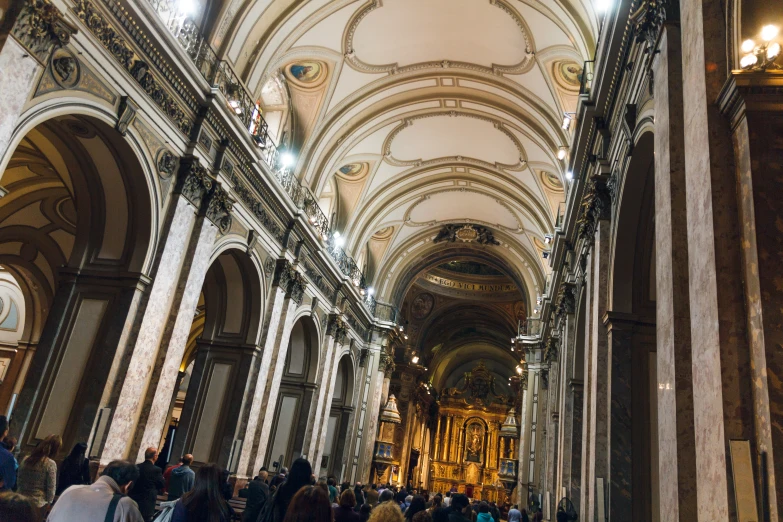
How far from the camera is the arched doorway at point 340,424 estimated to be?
18.5 meters

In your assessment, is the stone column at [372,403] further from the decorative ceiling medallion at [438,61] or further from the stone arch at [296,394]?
the decorative ceiling medallion at [438,61]

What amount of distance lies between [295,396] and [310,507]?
43.8 feet

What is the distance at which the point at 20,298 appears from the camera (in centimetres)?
1575

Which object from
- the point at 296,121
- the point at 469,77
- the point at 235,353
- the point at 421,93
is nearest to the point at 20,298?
the point at 235,353

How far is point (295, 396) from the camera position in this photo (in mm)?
16031

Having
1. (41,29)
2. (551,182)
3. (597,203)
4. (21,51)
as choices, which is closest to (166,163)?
(41,29)

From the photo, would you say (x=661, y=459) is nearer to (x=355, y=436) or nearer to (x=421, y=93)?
(x=421, y=93)

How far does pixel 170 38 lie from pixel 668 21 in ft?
20.4

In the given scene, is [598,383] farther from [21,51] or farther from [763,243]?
[21,51]

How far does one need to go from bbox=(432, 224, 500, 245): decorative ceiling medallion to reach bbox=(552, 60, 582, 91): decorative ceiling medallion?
9.80 meters

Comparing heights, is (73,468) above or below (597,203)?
below

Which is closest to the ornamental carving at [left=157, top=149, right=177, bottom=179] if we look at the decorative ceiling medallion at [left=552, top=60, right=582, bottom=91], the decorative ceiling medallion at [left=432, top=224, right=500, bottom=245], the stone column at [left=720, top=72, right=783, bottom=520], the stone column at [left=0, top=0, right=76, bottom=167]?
the stone column at [left=0, top=0, right=76, bottom=167]

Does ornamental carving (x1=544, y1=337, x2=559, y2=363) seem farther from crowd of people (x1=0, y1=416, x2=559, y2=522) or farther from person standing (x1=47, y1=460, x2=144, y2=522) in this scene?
person standing (x1=47, y1=460, x2=144, y2=522)

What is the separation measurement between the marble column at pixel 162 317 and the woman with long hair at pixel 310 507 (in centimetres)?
584
